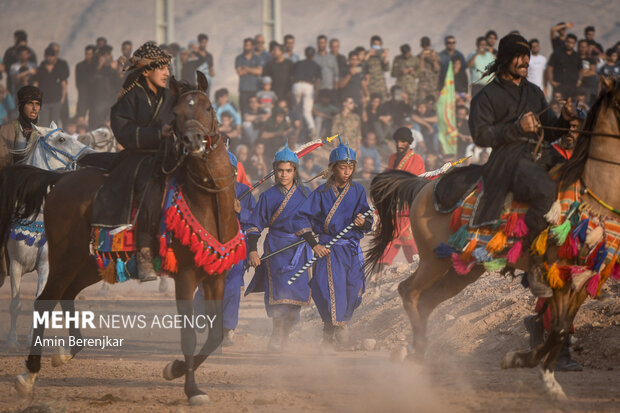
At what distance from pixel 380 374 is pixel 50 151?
4882 millimetres

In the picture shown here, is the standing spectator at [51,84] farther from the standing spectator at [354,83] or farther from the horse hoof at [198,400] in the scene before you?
the horse hoof at [198,400]

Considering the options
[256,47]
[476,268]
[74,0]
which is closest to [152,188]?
[476,268]

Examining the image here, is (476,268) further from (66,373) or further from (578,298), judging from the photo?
(66,373)

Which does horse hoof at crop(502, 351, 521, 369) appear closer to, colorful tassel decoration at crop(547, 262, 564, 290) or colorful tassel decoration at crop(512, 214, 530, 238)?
colorful tassel decoration at crop(547, 262, 564, 290)

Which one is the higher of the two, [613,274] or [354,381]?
[613,274]

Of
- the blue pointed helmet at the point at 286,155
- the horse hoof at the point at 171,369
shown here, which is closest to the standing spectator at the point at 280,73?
the blue pointed helmet at the point at 286,155

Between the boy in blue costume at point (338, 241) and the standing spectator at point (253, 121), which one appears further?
the standing spectator at point (253, 121)

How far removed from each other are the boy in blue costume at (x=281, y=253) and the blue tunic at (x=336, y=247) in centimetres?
16

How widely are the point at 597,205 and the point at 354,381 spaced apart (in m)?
2.65

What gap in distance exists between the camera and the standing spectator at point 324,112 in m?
19.1

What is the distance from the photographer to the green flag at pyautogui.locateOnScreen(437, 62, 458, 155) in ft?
62.7

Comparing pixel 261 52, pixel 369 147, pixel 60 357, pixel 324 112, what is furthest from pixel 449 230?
pixel 261 52

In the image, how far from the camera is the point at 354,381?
813 centimetres

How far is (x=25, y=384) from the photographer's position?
7.64 m
